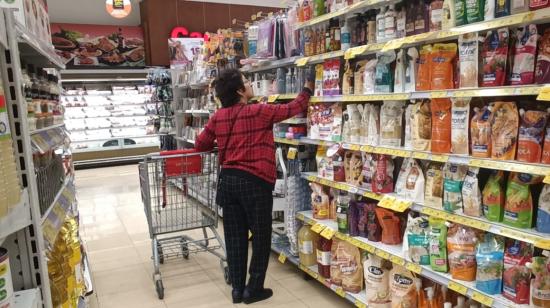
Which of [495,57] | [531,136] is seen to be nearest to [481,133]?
[531,136]

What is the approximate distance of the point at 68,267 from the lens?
6.84ft

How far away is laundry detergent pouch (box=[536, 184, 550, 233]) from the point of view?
75.0 inches

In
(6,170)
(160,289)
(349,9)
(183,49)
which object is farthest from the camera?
(183,49)

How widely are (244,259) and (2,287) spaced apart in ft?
7.74

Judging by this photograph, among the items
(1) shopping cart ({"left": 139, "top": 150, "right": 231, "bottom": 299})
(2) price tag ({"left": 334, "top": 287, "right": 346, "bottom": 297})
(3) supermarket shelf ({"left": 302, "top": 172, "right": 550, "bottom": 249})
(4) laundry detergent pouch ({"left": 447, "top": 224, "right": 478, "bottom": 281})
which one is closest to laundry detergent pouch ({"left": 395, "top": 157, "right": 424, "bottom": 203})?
(3) supermarket shelf ({"left": 302, "top": 172, "right": 550, "bottom": 249})

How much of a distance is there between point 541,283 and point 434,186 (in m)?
0.74

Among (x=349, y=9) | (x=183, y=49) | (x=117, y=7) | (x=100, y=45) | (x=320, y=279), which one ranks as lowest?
(x=320, y=279)

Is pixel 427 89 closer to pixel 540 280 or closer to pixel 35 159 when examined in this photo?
pixel 540 280

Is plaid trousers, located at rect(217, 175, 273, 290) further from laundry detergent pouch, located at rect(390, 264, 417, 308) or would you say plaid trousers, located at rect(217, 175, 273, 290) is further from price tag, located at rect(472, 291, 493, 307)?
price tag, located at rect(472, 291, 493, 307)

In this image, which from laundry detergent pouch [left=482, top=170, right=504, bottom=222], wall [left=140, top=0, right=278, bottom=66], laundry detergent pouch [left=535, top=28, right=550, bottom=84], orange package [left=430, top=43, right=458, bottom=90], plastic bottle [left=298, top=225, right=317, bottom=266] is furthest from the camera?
wall [left=140, top=0, right=278, bottom=66]

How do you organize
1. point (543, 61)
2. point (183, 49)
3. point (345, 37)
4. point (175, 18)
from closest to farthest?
point (543, 61)
point (345, 37)
point (183, 49)
point (175, 18)

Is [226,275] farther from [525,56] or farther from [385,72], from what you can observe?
[525,56]

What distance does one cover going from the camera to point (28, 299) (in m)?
1.40

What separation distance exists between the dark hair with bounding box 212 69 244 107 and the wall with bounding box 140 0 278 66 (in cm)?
834
